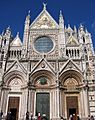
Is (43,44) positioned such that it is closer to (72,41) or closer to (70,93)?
(72,41)

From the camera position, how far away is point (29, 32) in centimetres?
2491

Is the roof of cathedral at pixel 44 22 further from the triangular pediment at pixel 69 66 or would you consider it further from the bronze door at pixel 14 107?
the bronze door at pixel 14 107

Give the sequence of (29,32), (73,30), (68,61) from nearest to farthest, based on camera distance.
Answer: (68,61) < (29,32) < (73,30)

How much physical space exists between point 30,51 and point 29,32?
10.1ft

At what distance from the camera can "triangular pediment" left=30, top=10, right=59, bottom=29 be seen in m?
25.5

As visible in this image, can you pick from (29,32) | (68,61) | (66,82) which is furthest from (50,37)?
(66,82)

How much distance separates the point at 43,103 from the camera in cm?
2009

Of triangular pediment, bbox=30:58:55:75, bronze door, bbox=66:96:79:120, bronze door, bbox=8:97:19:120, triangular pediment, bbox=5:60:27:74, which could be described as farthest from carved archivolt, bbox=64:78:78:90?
bronze door, bbox=8:97:19:120

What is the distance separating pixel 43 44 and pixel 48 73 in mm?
4646

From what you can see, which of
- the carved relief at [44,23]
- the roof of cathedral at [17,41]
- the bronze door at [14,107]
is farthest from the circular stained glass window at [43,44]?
the bronze door at [14,107]

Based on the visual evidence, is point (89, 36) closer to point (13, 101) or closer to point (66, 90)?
point (66, 90)

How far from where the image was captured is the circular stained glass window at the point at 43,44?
2377 centimetres

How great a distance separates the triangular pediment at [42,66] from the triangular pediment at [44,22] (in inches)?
226

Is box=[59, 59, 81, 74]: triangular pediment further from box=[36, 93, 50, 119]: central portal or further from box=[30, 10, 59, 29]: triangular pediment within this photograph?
box=[30, 10, 59, 29]: triangular pediment
